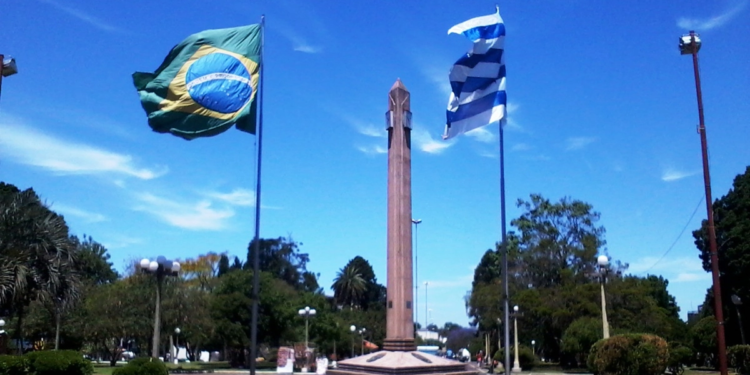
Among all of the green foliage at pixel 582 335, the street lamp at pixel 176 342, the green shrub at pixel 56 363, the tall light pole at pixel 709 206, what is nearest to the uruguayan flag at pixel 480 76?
the tall light pole at pixel 709 206

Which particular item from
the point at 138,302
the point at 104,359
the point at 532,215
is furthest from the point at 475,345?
the point at 138,302

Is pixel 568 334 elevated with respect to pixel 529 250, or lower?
lower

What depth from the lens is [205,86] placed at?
15000mm

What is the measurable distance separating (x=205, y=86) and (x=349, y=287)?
89923 mm

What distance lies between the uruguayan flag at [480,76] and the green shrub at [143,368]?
408 inches

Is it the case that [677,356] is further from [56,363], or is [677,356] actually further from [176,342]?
[176,342]

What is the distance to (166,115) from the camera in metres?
14.7

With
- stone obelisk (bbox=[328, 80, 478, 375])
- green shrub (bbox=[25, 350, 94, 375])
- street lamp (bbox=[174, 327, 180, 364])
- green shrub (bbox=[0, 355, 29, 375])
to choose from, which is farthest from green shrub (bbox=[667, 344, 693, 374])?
street lamp (bbox=[174, 327, 180, 364])

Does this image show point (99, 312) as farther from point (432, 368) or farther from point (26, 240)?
point (432, 368)

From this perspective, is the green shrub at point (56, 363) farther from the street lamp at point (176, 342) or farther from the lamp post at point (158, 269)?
the street lamp at point (176, 342)

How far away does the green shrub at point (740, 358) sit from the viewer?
2841cm

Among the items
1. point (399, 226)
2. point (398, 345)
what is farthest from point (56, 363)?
point (399, 226)

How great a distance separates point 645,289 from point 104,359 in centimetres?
6408

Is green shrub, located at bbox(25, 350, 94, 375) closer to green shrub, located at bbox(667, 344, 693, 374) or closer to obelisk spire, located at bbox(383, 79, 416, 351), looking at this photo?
obelisk spire, located at bbox(383, 79, 416, 351)
